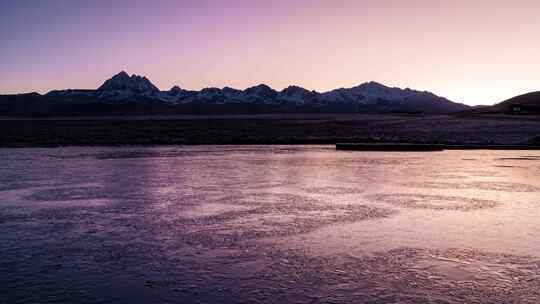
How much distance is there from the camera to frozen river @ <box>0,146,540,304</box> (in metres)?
7.65

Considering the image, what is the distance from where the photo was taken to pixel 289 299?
7.22 m

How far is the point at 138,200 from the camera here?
51.2 feet

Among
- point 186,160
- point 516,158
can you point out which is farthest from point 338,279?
point 516,158

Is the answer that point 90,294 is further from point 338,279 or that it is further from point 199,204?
point 199,204

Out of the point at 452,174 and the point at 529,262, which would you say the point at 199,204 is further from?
the point at 452,174

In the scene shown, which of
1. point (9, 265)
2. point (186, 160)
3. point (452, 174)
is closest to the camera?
point (9, 265)

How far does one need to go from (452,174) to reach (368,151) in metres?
13.8

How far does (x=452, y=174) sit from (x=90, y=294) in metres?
17.7

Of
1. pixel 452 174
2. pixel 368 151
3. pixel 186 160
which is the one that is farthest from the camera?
pixel 368 151

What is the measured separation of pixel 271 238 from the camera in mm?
10750

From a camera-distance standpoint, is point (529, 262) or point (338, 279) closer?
point (338, 279)

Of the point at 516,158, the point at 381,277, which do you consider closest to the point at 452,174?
the point at 516,158

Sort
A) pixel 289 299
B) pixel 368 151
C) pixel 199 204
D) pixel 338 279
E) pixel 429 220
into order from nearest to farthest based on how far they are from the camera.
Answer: pixel 289 299 → pixel 338 279 → pixel 429 220 → pixel 199 204 → pixel 368 151

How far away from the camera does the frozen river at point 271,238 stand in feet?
25.1
